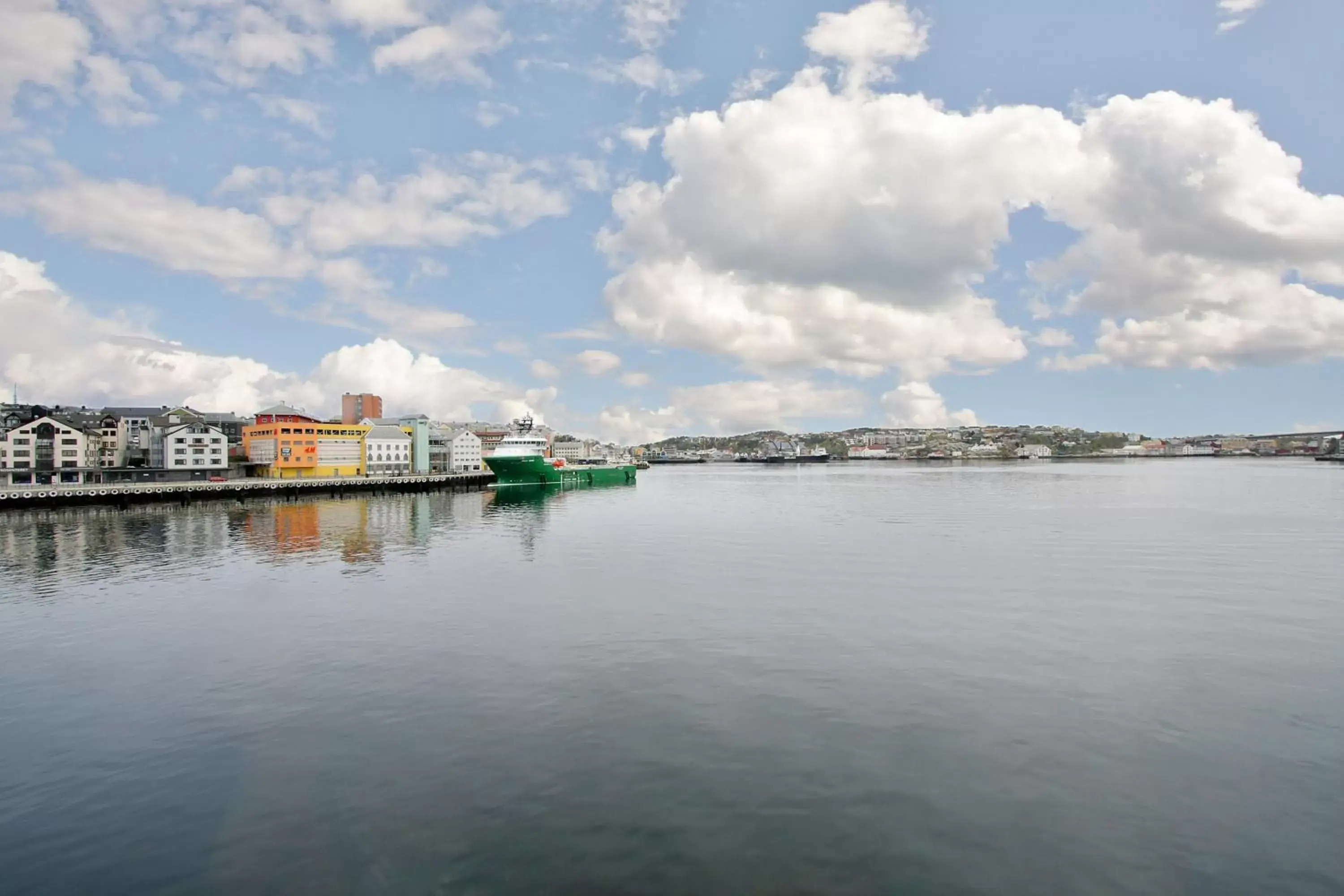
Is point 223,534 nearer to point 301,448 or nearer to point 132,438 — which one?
point 301,448

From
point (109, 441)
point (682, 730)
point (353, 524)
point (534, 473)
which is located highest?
point (109, 441)

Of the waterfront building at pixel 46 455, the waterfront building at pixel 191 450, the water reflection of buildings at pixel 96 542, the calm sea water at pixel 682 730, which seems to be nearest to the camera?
the calm sea water at pixel 682 730

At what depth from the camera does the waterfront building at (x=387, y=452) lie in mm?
129000

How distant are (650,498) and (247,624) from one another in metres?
63.5

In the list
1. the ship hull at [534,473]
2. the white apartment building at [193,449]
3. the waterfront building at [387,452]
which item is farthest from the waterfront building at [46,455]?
the ship hull at [534,473]

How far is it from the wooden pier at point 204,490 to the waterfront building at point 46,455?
20222 millimetres

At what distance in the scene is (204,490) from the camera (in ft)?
260

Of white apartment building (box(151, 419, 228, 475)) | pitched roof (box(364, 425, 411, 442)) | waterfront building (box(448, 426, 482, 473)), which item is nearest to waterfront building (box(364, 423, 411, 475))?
pitched roof (box(364, 425, 411, 442))

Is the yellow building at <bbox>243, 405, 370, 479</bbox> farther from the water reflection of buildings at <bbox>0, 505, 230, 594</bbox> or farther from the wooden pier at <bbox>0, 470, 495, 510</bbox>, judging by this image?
the water reflection of buildings at <bbox>0, 505, 230, 594</bbox>

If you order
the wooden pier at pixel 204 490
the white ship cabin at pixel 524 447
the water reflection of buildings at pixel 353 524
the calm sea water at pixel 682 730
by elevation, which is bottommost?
the calm sea water at pixel 682 730

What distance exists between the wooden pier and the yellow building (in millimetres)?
11425

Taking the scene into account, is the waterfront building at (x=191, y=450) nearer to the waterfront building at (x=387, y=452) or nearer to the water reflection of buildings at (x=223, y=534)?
the waterfront building at (x=387, y=452)

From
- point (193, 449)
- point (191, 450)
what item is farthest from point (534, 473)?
point (191, 450)

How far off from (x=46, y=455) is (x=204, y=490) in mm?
38147
